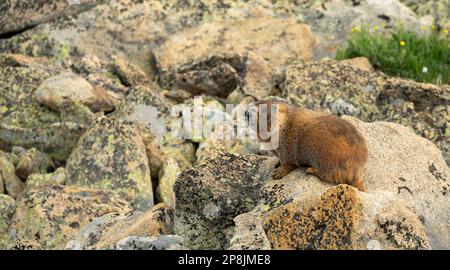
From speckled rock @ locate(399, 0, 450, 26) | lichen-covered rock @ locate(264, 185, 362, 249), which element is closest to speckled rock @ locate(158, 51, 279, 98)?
speckled rock @ locate(399, 0, 450, 26)

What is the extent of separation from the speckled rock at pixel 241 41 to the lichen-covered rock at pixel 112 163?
Result: 286 centimetres

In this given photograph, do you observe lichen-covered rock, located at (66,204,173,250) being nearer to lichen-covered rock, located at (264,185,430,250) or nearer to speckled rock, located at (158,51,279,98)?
lichen-covered rock, located at (264,185,430,250)

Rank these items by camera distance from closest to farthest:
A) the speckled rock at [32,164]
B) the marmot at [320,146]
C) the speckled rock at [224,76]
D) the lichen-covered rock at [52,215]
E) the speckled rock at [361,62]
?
the marmot at [320,146] → the lichen-covered rock at [52,215] → the speckled rock at [32,164] → the speckled rock at [224,76] → the speckled rock at [361,62]

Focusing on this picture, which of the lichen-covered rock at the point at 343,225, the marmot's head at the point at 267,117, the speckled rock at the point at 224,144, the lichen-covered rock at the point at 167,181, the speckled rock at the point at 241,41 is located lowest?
the lichen-covered rock at the point at 167,181

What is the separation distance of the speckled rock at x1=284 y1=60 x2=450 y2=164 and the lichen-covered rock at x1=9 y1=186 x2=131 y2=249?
401 cm

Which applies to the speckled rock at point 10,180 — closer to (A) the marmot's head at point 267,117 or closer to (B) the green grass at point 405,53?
(A) the marmot's head at point 267,117

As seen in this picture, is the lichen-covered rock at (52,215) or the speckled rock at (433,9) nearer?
the lichen-covered rock at (52,215)

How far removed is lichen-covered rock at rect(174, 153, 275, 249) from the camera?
366 inches

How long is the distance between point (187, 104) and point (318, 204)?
6.14 meters

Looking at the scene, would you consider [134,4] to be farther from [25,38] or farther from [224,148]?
[224,148]

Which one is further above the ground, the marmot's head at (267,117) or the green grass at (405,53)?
the marmot's head at (267,117)

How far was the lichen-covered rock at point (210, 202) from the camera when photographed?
930cm

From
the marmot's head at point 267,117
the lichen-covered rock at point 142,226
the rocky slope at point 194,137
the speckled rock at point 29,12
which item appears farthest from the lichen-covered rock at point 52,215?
the speckled rock at point 29,12

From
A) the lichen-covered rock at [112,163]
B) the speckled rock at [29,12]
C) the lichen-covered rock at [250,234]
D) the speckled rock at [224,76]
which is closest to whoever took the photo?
the lichen-covered rock at [250,234]
